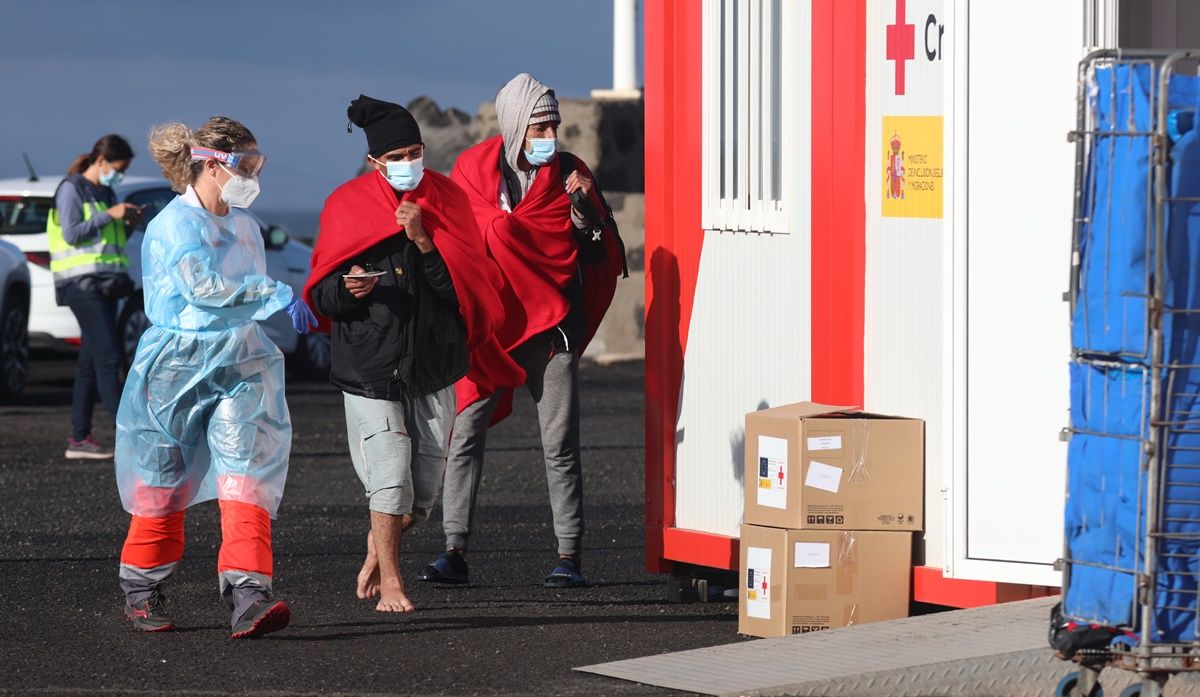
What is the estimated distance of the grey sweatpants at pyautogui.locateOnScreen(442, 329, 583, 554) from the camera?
8.34 m

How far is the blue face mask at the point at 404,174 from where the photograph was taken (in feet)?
24.9

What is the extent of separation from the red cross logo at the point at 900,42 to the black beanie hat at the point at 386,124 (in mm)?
1646

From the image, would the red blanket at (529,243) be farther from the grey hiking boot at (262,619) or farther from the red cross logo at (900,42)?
the grey hiking boot at (262,619)

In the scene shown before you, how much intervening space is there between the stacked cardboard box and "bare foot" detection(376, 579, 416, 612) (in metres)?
1.28

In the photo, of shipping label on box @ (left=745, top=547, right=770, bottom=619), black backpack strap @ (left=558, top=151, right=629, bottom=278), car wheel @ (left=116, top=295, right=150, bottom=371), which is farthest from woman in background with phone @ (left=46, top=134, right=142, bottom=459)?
shipping label on box @ (left=745, top=547, right=770, bottom=619)

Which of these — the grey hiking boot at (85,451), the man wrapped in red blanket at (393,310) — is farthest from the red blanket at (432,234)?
the grey hiking boot at (85,451)

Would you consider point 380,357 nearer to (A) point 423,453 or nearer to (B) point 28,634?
(A) point 423,453

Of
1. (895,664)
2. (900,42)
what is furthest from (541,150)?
(895,664)

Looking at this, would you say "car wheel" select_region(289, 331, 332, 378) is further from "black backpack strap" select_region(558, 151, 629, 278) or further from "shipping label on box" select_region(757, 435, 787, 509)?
"shipping label on box" select_region(757, 435, 787, 509)

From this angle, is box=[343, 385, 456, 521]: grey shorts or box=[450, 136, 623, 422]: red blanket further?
box=[450, 136, 623, 422]: red blanket

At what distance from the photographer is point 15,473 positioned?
12328 millimetres

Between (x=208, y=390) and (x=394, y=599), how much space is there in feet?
3.40

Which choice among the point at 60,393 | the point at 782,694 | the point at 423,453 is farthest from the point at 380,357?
the point at 60,393

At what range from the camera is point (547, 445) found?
8.40m
